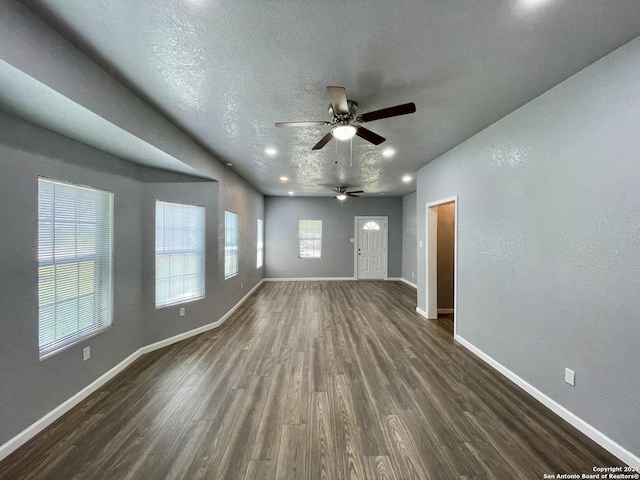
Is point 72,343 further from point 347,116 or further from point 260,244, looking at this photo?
point 260,244

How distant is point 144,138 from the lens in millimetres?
2275

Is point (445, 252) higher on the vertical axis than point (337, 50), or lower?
lower

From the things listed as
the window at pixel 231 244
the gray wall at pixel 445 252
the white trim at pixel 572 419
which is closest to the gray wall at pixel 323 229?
the window at pixel 231 244

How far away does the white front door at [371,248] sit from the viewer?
8008 mm

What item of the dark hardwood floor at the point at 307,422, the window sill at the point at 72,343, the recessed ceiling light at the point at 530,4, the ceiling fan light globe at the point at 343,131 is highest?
the recessed ceiling light at the point at 530,4

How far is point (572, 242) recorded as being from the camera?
1.92 meters

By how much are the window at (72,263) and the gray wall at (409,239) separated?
6.73 meters

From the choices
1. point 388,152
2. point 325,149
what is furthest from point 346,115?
point 388,152

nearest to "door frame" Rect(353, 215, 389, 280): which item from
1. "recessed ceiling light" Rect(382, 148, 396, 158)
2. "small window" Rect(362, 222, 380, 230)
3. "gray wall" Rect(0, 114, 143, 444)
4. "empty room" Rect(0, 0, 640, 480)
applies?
"small window" Rect(362, 222, 380, 230)

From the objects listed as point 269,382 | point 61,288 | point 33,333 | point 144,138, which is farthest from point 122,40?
point 269,382

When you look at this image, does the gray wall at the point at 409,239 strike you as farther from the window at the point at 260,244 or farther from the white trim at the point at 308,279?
the window at the point at 260,244

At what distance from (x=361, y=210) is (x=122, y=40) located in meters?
6.91

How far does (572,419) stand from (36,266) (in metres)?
4.28

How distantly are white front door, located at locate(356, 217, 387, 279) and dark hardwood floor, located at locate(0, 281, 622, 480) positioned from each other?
187 inches
